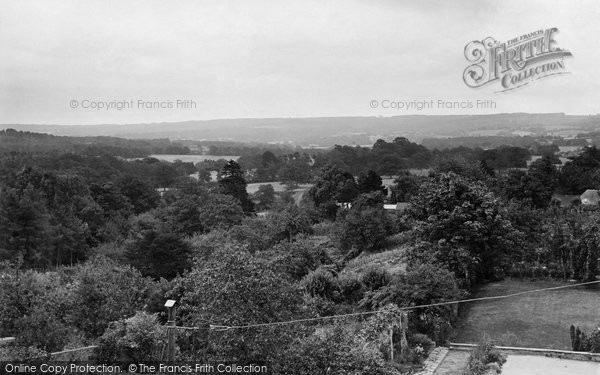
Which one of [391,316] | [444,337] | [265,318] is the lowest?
[444,337]

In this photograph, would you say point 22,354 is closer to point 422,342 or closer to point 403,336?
point 403,336

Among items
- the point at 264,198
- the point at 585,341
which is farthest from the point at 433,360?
the point at 264,198

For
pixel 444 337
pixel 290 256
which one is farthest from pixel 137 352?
pixel 290 256

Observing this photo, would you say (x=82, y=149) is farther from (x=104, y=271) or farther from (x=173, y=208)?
(x=104, y=271)

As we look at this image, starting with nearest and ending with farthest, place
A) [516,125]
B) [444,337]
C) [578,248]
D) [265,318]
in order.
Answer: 1. [265,318]
2. [444,337]
3. [578,248]
4. [516,125]

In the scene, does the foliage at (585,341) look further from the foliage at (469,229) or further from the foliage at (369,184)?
the foliage at (369,184)

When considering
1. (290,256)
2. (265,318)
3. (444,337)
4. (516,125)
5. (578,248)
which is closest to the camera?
(265,318)

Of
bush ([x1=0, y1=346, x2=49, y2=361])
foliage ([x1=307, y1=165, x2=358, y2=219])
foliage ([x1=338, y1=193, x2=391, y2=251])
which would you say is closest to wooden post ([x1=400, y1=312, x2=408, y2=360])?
bush ([x1=0, y1=346, x2=49, y2=361])
